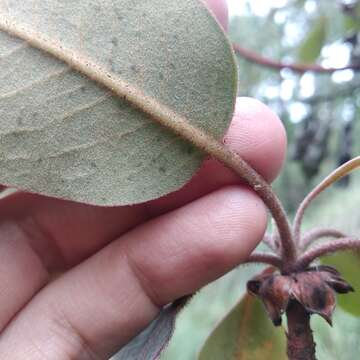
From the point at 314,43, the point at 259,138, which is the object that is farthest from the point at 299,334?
the point at 314,43

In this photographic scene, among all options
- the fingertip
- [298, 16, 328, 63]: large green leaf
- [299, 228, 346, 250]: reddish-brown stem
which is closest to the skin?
the fingertip

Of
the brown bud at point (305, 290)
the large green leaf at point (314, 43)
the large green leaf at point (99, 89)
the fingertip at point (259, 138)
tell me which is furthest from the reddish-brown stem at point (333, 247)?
the large green leaf at point (314, 43)

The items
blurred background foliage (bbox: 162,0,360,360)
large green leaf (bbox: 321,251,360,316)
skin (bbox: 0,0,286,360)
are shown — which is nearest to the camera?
skin (bbox: 0,0,286,360)

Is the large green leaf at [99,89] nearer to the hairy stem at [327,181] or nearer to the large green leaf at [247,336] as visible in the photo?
the hairy stem at [327,181]

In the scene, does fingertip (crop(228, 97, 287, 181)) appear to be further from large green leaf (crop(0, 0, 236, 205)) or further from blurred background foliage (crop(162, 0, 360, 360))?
blurred background foliage (crop(162, 0, 360, 360))

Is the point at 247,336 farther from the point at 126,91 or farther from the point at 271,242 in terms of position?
the point at 126,91
